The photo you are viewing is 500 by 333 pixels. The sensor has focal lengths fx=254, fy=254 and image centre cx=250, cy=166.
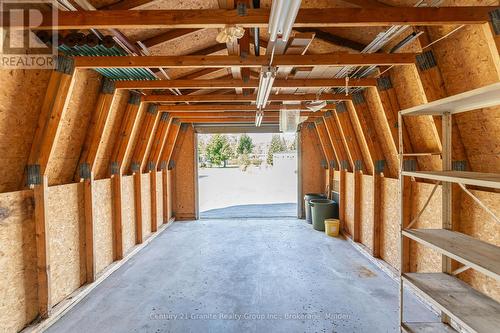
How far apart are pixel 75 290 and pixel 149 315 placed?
1.27 m

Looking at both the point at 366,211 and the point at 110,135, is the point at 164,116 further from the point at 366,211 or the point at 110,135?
the point at 366,211

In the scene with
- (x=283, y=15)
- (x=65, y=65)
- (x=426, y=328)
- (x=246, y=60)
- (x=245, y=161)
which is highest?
(x=246, y=60)

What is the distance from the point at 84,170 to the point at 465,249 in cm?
431

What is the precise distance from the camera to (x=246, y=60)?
111 inches

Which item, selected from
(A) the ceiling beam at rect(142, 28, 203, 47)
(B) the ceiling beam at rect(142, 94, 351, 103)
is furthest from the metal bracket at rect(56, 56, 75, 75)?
(B) the ceiling beam at rect(142, 94, 351, 103)

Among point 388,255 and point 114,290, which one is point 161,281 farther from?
point 388,255

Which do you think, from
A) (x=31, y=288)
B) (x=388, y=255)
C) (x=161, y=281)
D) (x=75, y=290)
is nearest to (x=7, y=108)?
(x=31, y=288)

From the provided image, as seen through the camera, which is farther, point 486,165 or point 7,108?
point 486,165

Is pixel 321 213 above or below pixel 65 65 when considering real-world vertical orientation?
below

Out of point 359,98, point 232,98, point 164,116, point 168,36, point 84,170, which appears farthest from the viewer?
point 164,116

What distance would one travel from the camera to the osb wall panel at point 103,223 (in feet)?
12.9

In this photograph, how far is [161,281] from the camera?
381cm

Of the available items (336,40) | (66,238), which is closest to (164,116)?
(66,238)

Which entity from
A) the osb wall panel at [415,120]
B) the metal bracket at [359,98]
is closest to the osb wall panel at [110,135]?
the metal bracket at [359,98]
